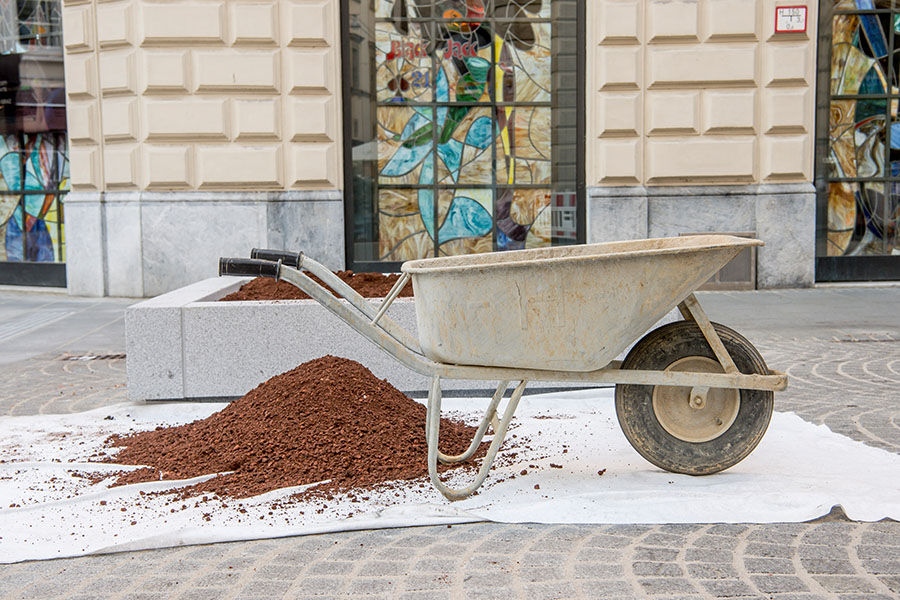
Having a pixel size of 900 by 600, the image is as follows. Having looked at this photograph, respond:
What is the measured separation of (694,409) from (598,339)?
517 mm

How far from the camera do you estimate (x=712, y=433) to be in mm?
3543

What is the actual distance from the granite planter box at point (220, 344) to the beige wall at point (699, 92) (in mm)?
4952

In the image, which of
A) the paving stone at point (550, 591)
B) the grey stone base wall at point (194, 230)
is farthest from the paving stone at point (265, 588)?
the grey stone base wall at point (194, 230)

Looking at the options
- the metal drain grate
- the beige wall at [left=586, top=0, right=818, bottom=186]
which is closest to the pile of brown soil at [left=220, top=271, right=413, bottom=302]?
the metal drain grate

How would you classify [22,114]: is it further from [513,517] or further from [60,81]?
[513,517]

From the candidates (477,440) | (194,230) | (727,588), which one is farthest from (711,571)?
(194,230)

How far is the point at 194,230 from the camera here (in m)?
9.31

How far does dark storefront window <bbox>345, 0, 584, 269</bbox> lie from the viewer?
970 cm

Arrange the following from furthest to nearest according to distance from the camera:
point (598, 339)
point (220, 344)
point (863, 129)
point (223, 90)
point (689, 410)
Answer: point (863, 129) < point (223, 90) < point (220, 344) < point (689, 410) < point (598, 339)

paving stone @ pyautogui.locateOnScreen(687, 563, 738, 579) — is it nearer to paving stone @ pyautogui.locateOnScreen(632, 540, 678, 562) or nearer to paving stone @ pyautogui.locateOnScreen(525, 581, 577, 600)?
paving stone @ pyautogui.locateOnScreen(632, 540, 678, 562)

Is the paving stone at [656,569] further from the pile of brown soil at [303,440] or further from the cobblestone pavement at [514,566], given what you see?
the pile of brown soil at [303,440]

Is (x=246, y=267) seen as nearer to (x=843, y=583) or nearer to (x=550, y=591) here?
(x=550, y=591)

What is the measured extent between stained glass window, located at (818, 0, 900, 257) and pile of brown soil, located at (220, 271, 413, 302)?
563cm

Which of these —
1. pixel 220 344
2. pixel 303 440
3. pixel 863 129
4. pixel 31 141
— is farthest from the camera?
pixel 31 141
